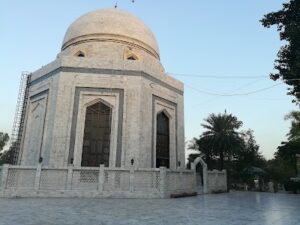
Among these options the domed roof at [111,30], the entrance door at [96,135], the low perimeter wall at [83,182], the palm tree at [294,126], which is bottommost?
the low perimeter wall at [83,182]

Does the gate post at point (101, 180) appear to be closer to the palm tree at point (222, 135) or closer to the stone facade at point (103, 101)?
the stone facade at point (103, 101)

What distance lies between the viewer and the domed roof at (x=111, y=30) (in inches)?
992

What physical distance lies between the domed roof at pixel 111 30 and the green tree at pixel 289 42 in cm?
1273

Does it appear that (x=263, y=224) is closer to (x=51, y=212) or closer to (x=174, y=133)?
(x=51, y=212)

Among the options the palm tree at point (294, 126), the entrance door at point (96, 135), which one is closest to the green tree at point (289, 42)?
the entrance door at point (96, 135)

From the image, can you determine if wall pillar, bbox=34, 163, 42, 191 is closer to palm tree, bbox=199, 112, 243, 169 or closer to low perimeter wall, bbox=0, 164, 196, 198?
low perimeter wall, bbox=0, 164, 196, 198

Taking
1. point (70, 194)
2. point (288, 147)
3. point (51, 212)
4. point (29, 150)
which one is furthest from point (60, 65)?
point (288, 147)

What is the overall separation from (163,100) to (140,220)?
15.3 metres

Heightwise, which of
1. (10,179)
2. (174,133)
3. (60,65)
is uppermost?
(60,65)

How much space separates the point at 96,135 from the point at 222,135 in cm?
1659

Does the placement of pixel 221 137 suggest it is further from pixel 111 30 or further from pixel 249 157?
pixel 111 30

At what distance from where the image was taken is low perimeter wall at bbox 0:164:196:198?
15.0 m

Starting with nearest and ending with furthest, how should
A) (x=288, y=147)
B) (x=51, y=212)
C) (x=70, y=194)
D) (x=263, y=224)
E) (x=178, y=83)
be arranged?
(x=263, y=224)
(x=51, y=212)
(x=70, y=194)
(x=178, y=83)
(x=288, y=147)

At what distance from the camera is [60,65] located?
20.5 meters
